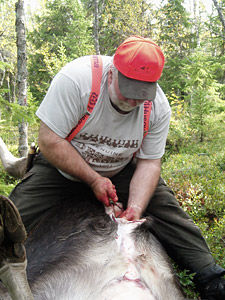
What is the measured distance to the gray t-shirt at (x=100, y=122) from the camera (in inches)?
103

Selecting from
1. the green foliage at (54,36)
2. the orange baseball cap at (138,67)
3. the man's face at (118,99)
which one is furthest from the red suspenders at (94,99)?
the green foliage at (54,36)

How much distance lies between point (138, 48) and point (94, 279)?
5.75ft

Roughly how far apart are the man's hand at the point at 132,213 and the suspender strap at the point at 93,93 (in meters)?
0.83

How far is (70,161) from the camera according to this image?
276 cm

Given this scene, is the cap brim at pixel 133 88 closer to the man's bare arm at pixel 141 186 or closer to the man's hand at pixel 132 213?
the man's bare arm at pixel 141 186

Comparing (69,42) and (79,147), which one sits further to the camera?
(69,42)

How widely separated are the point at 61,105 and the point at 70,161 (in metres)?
0.50

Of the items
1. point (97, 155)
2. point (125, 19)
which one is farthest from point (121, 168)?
point (125, 19)

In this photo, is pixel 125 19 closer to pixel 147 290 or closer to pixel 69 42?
pixel 69 42

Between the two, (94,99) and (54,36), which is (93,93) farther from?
(54,36)

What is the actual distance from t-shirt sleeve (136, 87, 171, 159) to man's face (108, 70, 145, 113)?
333 mm

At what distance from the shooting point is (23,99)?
7.29 meters

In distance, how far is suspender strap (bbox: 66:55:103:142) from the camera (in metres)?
2.67

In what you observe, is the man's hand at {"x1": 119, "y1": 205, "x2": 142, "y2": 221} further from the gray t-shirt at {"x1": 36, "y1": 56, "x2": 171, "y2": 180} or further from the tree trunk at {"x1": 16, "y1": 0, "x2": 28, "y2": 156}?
the tree trunk at {"x1": 16, "y1": 0, "x2": 28, "y2": 156}
